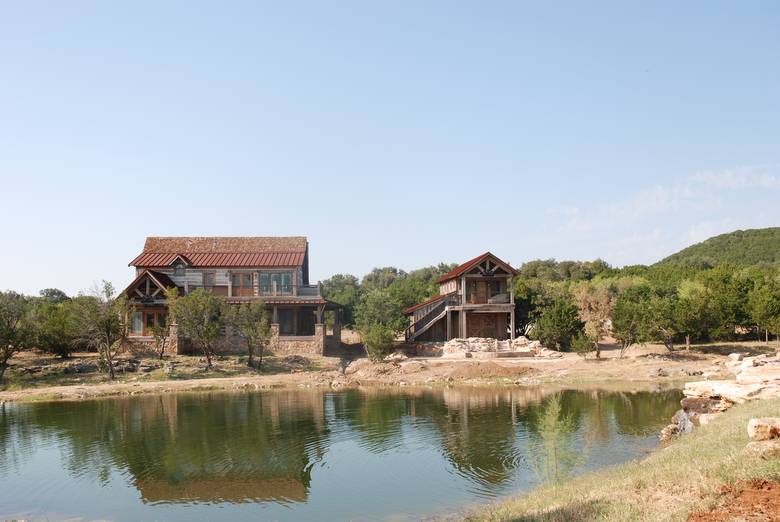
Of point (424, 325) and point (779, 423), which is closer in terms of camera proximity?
point (779, 423)

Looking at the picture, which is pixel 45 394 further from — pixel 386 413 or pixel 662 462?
pixel 662 462

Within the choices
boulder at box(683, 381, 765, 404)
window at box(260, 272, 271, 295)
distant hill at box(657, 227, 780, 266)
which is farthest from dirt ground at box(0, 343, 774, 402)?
distant hill at box(657, 227, 780, 266)

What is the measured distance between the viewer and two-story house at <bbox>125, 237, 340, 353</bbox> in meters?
46.4

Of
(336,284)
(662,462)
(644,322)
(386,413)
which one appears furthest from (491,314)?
(336,284)

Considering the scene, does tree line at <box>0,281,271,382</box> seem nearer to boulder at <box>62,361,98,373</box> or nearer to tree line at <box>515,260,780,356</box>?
boulder at <box>62,361,98,373</box>

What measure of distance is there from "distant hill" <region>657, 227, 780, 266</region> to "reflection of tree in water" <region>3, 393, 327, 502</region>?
298 feet

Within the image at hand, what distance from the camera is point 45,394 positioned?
3434 centimetres

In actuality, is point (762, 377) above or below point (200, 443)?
above

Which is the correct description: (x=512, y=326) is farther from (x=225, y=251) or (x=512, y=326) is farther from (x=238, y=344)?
(x=225, y=251)

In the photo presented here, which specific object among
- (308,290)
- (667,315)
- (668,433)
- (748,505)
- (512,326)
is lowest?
(668,433)

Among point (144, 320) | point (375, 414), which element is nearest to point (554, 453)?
point (375, 414)

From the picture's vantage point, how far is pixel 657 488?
11.0m

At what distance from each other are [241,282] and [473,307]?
19.0 metres

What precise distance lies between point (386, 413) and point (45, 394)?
2032 cm
